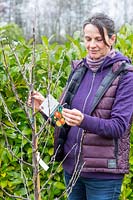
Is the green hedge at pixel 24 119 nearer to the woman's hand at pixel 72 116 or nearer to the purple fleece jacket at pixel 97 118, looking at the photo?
the purple fleece jacket at pixel 97 118

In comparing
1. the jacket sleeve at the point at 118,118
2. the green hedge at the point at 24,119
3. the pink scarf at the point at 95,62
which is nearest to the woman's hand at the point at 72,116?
the jacket sleeve at the point at 118,118

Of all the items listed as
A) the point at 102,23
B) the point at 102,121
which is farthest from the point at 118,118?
the point at 102,23

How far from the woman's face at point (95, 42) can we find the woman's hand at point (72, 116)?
0.38 metres

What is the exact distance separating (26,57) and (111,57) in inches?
36.4

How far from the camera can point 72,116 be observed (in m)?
2.30

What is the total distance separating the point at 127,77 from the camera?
96.4 inches

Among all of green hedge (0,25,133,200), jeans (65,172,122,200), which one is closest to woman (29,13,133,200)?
jeans (65,172,122,200)

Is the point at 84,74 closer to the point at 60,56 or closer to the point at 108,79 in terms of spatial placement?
the point at 108,79

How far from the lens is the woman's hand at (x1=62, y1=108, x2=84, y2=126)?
7.50ft

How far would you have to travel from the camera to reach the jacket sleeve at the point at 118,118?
7.84 feet

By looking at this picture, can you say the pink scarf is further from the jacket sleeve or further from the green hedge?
the green hedge

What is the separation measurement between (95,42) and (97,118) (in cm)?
39

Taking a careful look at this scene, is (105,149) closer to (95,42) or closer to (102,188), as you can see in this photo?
(102,188)

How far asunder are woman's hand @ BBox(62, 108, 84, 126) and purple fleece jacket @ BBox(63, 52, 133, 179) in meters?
0.04
